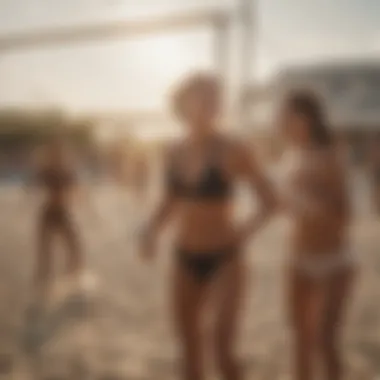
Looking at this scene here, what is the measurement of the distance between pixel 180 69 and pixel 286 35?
178mm

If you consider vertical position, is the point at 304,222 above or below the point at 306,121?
below

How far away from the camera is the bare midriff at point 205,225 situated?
3.35ft

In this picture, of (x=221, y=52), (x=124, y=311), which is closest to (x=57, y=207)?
(x=124, y=311)

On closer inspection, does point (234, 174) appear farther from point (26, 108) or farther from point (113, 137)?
point (26, 108)

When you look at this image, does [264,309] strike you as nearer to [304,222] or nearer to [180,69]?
[304,222]

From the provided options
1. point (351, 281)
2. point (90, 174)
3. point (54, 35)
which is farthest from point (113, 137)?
point (351, 281)

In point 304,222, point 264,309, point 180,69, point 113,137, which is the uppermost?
point 180,69

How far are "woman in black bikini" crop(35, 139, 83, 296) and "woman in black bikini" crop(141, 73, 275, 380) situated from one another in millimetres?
130

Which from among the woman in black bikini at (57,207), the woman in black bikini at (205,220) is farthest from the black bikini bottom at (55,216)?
the woman in black bikini at (205,220)

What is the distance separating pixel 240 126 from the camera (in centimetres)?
101

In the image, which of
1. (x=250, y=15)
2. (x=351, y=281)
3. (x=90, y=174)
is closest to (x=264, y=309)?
(x=351, y=281)

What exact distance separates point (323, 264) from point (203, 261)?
0.19 meters

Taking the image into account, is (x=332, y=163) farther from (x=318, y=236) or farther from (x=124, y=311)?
(x=124, y=311)

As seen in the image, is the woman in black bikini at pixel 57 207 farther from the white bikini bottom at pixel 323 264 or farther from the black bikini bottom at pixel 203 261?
the white bikini bottom at pixel 323 264
